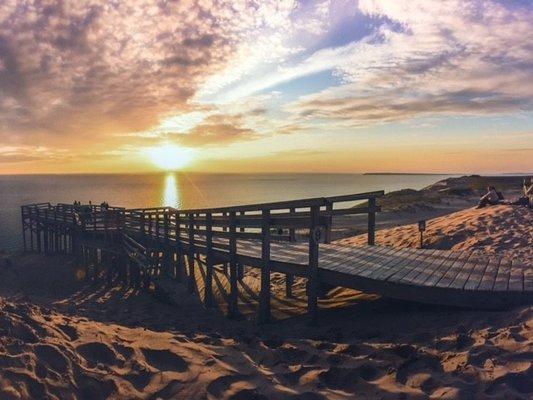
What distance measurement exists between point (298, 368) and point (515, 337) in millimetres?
2364

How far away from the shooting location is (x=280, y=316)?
7988 mm

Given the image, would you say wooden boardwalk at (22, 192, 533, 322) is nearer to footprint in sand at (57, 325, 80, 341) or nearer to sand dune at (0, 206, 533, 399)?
sand dune at (0, 206, 533, 399)

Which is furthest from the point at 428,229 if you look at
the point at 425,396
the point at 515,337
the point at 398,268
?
the point at 425,396

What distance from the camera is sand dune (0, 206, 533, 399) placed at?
3.98 meters

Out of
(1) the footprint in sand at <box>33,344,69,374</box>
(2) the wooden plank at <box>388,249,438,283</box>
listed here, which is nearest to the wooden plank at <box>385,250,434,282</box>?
(2) the wooden plank at <box>388,249,438,283</box>

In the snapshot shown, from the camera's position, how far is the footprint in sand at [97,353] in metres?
5.14

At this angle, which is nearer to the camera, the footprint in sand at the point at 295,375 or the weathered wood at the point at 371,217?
the footprint in sand at the point at 295,375

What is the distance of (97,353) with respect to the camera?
5.34 meters

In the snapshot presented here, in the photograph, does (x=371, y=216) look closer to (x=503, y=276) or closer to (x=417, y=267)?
(x=417, y=267)

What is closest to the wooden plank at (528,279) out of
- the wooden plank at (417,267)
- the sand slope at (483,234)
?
the wooden plank at (417,267)

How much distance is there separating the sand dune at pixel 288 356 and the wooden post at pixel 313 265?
30cm

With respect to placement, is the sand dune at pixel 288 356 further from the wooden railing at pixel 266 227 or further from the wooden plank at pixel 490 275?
the wooden railing at pixel 266 227

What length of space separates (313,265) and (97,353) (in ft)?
12.0

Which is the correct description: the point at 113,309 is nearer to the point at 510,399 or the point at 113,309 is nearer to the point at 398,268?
the point at 398,268
